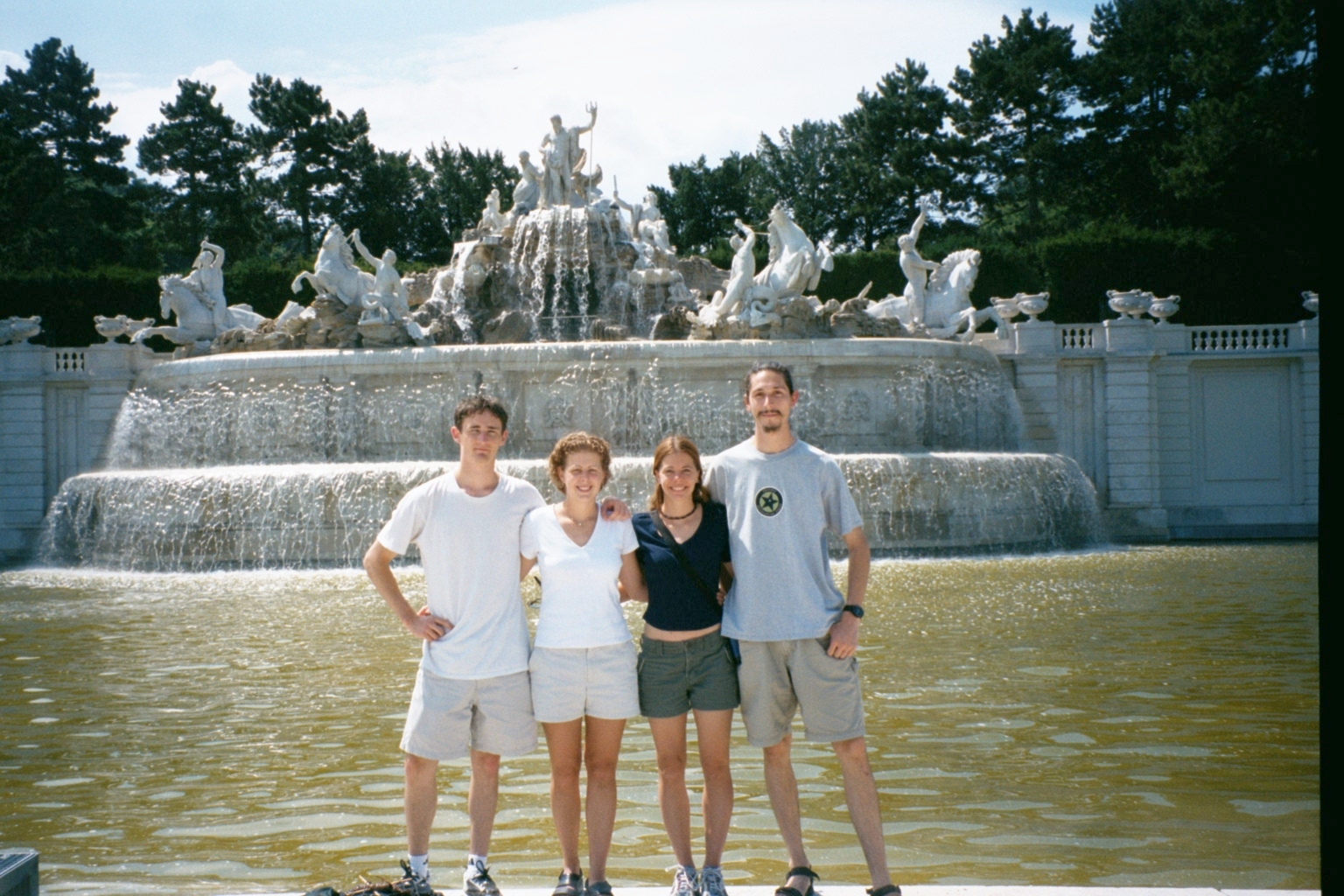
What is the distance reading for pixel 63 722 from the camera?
18.8 feet

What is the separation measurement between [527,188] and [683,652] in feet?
72.3

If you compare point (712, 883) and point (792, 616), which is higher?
point (792, 616)

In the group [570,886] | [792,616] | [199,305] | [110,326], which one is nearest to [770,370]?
[792,616]

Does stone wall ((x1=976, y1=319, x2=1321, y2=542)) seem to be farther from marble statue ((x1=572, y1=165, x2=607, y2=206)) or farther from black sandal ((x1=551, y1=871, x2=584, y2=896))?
black sandal ((x1=551, y1=871, x2=584, y2=896))

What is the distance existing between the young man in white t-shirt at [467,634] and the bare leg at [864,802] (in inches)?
34.5

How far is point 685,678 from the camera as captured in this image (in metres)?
3.45

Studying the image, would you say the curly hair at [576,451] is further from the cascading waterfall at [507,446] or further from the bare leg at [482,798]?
the cascading waterfall at [507,446]

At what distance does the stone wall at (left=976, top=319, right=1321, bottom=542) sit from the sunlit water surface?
1102cm

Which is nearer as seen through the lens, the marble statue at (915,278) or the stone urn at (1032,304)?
the stone urn at (1032,304)

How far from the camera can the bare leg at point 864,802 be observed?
3.24 metres

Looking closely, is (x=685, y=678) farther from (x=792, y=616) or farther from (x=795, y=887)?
(x=795, y=887)

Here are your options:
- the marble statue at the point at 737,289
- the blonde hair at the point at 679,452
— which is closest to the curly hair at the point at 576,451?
the blonde hair at the point at 679,452

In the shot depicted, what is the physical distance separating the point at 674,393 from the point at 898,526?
3510 mm

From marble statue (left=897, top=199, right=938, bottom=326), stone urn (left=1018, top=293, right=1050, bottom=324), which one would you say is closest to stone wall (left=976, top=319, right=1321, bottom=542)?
stone urn (left=1018, top=293, right=1050, bottom=324)
